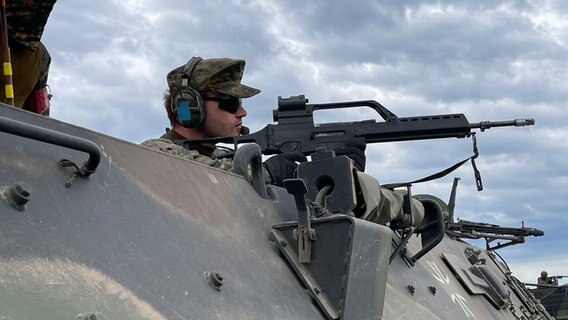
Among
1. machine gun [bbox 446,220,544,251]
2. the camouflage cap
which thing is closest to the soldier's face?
the camouflage cap

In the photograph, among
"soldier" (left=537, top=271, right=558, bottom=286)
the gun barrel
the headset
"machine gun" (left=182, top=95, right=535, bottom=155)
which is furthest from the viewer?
"soldier" (left=537, top=271, right=558, bottom=286)

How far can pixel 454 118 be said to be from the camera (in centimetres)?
714

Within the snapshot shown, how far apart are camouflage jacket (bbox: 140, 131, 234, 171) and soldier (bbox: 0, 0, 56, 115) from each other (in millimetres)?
540

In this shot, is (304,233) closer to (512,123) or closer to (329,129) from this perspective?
(329,129)

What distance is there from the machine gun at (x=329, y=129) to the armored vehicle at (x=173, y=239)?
2262 mm

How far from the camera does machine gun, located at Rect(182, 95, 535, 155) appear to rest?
6.52m

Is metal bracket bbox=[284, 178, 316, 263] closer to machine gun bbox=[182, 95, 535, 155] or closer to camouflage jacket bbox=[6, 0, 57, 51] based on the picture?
camouflage jacket bbox=[6, 0, 57, 51]

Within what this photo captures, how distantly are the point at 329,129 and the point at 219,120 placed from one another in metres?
1.24

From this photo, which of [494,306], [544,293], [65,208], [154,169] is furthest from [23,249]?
[544,293]

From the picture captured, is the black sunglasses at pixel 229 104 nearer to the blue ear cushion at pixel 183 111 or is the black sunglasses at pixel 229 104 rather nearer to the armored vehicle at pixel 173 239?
the blue ear cushion at pixel 183 111

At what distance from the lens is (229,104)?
18.2 feet

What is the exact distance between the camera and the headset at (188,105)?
5.39 m

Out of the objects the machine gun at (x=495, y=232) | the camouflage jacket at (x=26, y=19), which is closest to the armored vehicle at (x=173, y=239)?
the camouflage jacket at (x=26, y=19)

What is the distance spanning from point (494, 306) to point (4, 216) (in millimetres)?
4683
